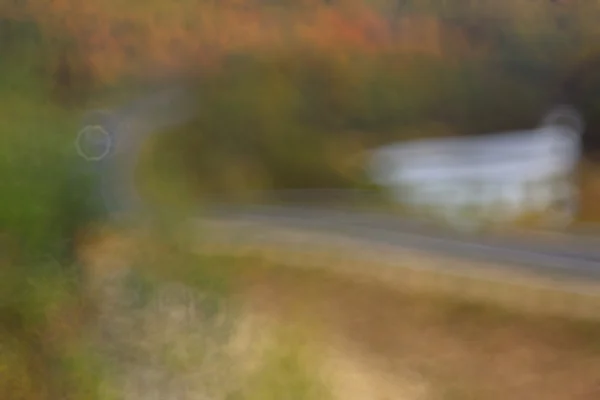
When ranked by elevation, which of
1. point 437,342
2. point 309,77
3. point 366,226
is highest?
point 309,77

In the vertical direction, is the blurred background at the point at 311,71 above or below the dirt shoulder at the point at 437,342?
above

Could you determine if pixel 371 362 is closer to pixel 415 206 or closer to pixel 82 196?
pixel 415 206

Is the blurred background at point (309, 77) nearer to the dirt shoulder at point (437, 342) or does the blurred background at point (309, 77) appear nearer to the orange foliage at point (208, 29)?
the orange foliage at point (208, 29)

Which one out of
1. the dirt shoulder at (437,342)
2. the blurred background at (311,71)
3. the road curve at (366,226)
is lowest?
the dirt shoulder at (437,342)

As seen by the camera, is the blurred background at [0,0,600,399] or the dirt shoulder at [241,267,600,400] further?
the blurred background at [0,0,600,399]

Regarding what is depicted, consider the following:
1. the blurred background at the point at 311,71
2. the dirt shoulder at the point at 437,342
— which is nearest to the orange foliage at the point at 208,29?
the blurred background at the point at 311,71

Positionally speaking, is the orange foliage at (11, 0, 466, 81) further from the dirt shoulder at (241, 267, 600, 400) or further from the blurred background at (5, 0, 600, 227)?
the dirt shoulder at (241, 267, 600, 400)

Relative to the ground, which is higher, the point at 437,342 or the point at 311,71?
the point at 311,71

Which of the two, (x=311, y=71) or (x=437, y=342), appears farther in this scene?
(x=311, y=71)

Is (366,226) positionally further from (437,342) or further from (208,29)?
(208,29)

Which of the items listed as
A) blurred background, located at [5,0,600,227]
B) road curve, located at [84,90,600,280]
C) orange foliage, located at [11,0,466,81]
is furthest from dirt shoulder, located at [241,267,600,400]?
orange foliage, located at [11,0,466,81]

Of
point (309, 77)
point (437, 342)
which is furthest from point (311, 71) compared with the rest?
point (437, 342)

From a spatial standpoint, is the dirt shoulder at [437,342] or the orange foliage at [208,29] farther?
the orange foliage at [208,29]

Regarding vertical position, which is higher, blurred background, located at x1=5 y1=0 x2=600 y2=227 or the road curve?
blurred background, located at x1=5 y1=0 x2=600 y2=227
